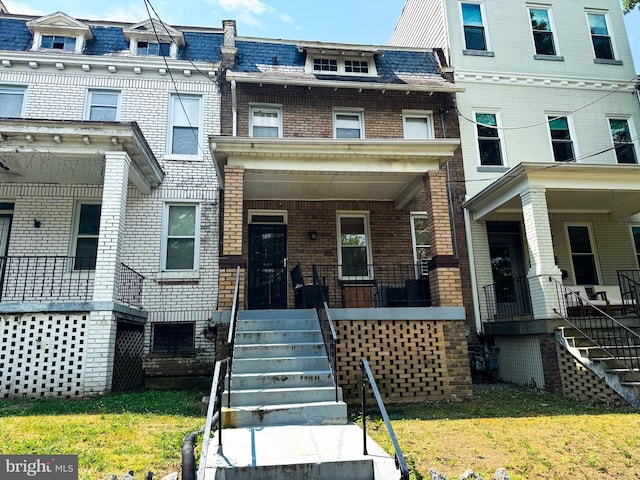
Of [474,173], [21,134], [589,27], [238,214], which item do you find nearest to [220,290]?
[238,214]

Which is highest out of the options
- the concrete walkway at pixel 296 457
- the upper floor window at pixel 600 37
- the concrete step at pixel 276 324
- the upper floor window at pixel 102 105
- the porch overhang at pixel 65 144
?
the upper floor window at pixel 600 37

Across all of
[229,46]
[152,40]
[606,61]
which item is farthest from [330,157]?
[606,61]

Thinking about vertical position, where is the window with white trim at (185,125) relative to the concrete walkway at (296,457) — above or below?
above

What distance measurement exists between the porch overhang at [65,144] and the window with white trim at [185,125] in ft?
5.85

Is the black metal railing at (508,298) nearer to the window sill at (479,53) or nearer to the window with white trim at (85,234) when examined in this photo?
the window sill at (479,53)

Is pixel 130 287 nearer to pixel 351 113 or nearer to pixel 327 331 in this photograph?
pixel 327 331

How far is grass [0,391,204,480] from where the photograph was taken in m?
3.90

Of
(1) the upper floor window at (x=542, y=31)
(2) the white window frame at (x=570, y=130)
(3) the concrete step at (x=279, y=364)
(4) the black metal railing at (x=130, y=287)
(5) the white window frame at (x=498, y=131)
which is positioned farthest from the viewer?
(1) the upper floor window at (x=542, y=31)

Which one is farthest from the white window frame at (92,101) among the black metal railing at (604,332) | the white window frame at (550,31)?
the white window frame at (550,31)

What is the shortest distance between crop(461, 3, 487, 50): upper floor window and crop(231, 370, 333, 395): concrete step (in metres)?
10.6

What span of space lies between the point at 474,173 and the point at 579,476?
8.42m

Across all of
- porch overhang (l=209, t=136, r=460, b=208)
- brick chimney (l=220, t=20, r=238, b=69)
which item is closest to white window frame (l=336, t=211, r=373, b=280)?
porch overhang (l=209, t=136, r=460, b=208)

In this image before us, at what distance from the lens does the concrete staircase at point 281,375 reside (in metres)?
4.94

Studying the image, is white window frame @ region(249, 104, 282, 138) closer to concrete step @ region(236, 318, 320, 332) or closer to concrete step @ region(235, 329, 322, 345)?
concrete step @ region(236, 318, 320, 332)
